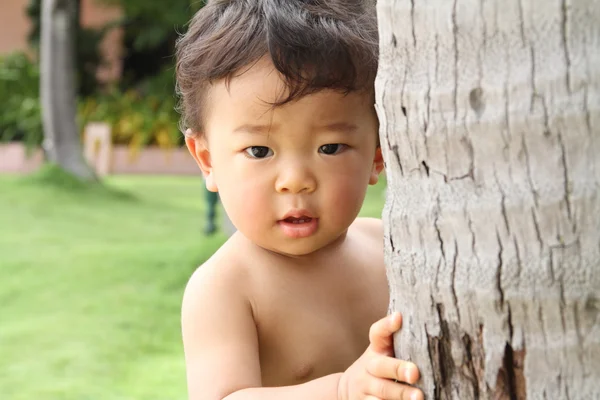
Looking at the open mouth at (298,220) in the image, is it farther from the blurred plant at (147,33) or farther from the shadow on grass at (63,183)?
the blurred plant at (147,33)

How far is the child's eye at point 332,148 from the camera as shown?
5.60 feet

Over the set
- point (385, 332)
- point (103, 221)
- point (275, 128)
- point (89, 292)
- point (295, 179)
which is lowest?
point (89, 292)

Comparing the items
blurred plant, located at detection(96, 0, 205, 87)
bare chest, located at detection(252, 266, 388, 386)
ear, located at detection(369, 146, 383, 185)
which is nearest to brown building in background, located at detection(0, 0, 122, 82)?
blurred plant, located at detection(96, 0, 205, 87)

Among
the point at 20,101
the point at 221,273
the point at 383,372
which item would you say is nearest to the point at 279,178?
the point at 221,273

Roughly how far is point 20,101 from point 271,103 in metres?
13.1

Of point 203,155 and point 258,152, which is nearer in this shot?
point 258,152

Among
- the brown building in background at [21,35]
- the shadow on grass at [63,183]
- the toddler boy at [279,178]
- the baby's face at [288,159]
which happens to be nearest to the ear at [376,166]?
the toddler boy at [279,178]

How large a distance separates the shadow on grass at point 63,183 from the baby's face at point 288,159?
8.06m

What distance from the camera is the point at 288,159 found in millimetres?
1664

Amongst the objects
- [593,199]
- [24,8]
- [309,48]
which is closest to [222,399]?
[309,48]

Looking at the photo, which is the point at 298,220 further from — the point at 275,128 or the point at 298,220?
the point at 275,128

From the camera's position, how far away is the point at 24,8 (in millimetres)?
16328

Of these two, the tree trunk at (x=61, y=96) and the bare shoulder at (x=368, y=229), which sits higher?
the tree trunk at (x=61, y=96)

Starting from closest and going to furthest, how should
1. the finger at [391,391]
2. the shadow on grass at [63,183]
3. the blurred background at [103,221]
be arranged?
1. the finger at [391,391]
2. the blurred background at [103,221]
3. the shadow on grass at [63,183]
